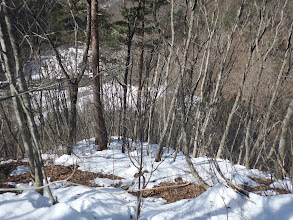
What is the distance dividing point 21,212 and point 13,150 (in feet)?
28.4

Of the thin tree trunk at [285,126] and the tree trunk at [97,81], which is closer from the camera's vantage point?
→ the thin tree trunk at [285,126]

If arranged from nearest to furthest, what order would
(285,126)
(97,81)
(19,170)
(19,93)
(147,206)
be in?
(19,93) < (147,206) < (285,126) < (19,170) < (97,81)

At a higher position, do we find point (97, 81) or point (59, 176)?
point (97, 81)

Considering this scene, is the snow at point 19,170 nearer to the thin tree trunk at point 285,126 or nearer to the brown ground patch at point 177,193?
the brown ground patch at point 177,193

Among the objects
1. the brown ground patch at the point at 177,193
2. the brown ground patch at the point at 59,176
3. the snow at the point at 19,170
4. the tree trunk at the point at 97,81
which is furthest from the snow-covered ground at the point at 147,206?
the tree trunk at the point at 97,81

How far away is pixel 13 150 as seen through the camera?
930cm

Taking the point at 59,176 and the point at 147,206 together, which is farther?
the point at 59,176

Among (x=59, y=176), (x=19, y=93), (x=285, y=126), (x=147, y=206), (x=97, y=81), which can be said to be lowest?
(x=59, y=176)

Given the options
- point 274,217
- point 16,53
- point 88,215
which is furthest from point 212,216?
point 16,53

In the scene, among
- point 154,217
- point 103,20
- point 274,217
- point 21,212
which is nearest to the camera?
point 21,212

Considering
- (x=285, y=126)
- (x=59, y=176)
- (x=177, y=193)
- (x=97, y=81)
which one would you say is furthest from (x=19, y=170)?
(x=285, y=126)

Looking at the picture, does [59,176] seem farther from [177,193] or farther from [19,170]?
[177,193]

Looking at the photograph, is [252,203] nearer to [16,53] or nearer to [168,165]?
[168,165]

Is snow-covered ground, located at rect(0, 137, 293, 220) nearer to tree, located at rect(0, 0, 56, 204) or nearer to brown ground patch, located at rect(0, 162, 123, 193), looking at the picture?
tree, located at rect(0, 0, 56, 204)
